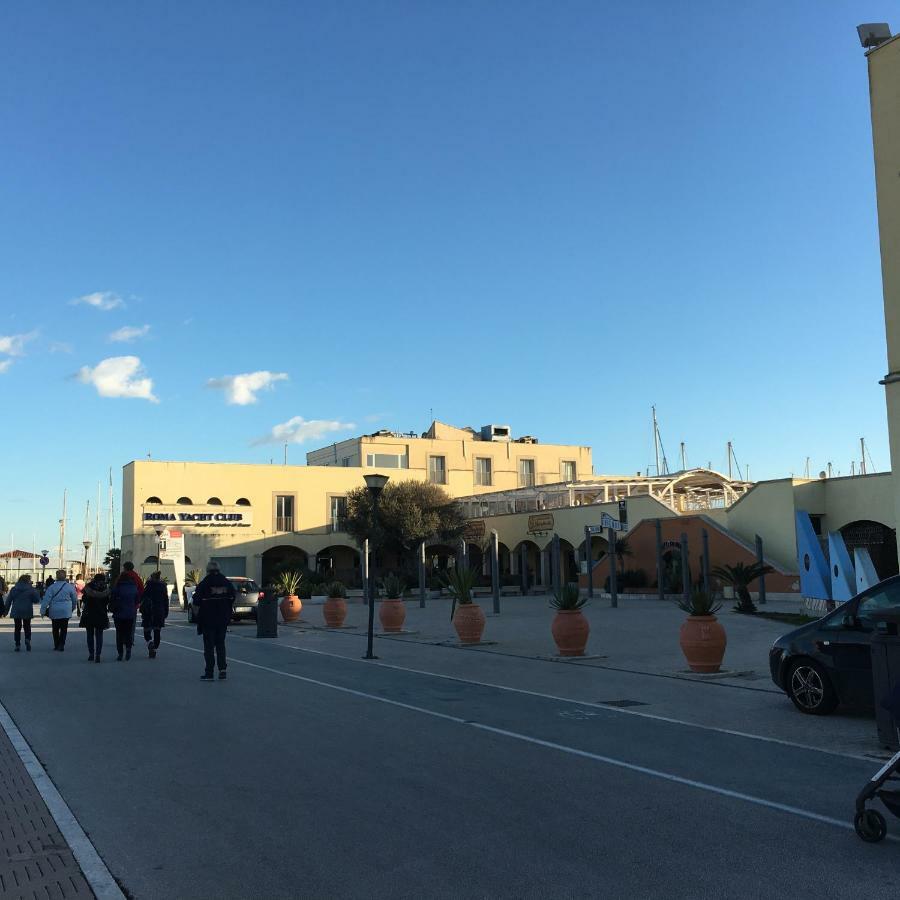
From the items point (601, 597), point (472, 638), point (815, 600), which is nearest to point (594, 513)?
point (601, 597)

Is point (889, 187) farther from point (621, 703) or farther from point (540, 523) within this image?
point (540, 523)

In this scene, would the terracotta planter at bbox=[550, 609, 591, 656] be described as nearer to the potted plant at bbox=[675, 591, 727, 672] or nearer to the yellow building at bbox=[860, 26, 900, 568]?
the potted plant at bbox=[675, 591, 727, 672]

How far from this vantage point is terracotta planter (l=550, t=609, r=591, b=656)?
17031mm

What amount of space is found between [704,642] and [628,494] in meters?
30.7

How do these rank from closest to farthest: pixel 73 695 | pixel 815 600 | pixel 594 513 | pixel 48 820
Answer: pixel 48 820 → pixel 73 695 → pixel 815 600 → pixel 594 513

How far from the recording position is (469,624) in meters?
19.8

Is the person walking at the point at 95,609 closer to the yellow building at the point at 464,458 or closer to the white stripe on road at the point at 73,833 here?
the white stripe on road at the point at 73,833

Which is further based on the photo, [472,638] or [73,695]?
[472,638]

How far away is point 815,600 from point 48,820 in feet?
76.6

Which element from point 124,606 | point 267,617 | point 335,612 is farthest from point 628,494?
point 124,606

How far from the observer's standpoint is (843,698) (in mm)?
10070

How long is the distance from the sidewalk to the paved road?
0.25 m

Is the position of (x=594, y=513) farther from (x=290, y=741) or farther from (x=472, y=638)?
(x=290, y=741)

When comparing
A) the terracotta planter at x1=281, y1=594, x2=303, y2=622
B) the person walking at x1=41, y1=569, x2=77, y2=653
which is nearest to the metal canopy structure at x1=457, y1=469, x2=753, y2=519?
the terracotta planter at x1=281, y1=594, x2=303, y2=622
